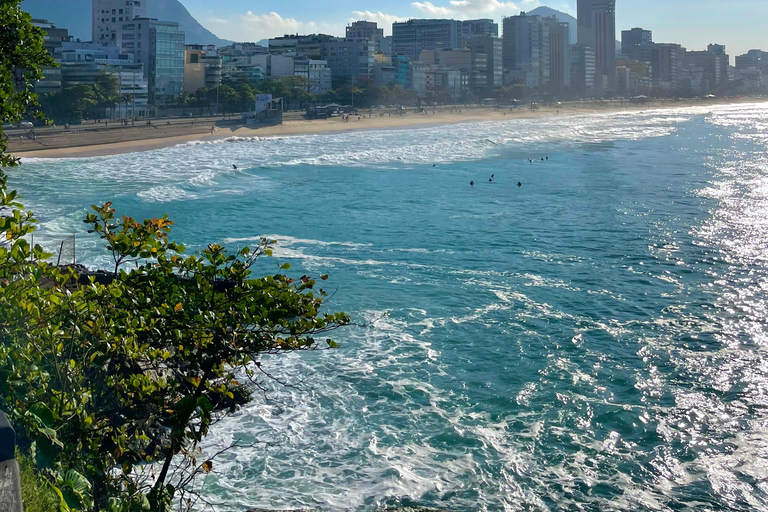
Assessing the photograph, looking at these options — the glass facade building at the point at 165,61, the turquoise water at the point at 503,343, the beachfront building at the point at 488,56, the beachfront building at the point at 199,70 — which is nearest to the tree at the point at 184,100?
A: the glass facade building at the point at 165,61

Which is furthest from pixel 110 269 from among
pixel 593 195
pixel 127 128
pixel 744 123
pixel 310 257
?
pixel 744 123

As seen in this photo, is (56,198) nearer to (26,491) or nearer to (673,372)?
(673,372)

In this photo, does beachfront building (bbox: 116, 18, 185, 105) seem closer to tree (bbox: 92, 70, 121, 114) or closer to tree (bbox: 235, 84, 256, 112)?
tree (bbox: 235, 84, 256, 112)

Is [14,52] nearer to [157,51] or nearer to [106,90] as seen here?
[106,90]

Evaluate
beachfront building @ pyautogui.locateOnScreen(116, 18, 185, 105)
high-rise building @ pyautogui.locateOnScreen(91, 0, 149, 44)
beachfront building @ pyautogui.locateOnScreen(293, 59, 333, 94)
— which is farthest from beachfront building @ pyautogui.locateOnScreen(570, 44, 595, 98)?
beachfront building @ pyautogui.locateOnScreen(116, 18, 185, 105)

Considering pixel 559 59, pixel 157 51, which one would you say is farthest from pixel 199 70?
pixel 559 59
